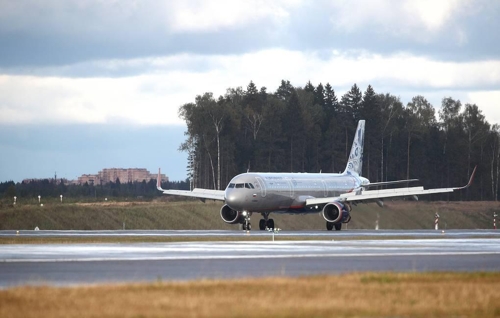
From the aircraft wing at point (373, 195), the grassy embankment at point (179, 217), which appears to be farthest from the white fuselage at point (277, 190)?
the grassy embankment at point (179, 217)

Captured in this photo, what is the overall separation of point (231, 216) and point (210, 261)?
1621 inches

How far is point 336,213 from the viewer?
226ft

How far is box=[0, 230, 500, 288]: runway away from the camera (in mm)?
24906

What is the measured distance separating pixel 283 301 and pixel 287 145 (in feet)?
376

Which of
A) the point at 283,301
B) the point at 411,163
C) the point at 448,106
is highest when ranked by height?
the point at 448,106

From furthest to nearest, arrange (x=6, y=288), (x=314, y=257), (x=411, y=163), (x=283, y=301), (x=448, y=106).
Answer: (x=448, y=106) < (x=411, y=163) < (x=314, y=257) < (x=6, y=288) < (x=283, y=301)

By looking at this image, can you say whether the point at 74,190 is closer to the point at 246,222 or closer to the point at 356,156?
the point at 356,156

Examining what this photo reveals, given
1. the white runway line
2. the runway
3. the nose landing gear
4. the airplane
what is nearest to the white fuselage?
the airplane

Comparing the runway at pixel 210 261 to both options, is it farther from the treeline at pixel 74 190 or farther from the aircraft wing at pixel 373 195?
the treeline at pixel 74 190

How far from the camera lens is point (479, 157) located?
149 meters

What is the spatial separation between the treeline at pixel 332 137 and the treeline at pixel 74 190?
1051 centimetres

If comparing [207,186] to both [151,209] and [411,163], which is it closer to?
[411,163]

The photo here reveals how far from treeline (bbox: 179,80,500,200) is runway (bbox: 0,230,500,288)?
7840 centimetres

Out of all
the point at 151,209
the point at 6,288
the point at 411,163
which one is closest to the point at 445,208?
the point at 151,209
